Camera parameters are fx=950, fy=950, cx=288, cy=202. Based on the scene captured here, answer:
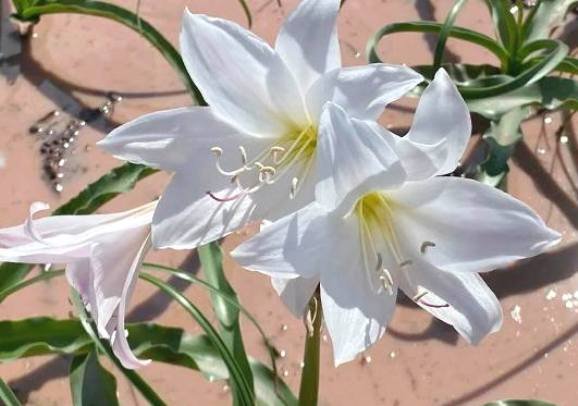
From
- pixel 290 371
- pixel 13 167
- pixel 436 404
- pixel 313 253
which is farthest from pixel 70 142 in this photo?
pixel 313 253

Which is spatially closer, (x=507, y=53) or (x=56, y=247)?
(x=56, y=247)

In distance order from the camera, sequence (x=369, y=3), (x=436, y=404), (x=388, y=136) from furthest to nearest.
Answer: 1. (x=369, y=3)
2. (x=436, y=404)
3. (x=388, y=136)

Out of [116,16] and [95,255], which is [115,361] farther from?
[116,16]

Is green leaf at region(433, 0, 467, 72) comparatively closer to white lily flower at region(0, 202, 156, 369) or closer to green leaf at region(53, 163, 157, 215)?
green leaf at region(53, 163, 157, 215)

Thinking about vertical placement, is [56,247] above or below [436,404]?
above

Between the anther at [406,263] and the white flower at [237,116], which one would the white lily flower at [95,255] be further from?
the anther at [406,263]

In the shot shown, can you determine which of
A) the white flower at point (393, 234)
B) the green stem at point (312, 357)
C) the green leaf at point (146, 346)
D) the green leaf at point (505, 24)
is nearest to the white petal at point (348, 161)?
the white flower at point (393, 234)

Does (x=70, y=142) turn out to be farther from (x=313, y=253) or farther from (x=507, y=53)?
(x=313, y=253)

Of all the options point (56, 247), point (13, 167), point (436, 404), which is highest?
point (56, 247)
